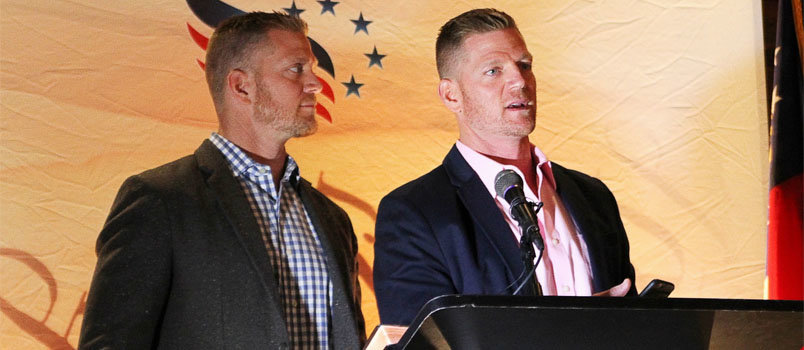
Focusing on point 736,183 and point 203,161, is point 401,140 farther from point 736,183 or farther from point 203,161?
point 736,183

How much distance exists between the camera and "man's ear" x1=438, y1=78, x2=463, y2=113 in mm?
2131

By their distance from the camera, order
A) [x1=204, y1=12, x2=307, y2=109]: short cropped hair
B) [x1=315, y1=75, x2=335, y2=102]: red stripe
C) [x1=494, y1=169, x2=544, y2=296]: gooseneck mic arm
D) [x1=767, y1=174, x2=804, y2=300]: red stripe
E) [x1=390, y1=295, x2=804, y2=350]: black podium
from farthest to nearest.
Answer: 1. [x1=767, y1=174, x2=804, y2=300]: red stripe
2. [x1=315, y1=75, x2=335, y2=102]: red stripe
3. [x1=204, y1=12, x2=307, y2=109]: short cropped hair
4. [x1=494, y1=169, x2=544, y2=296]: gooseneck mic arm
5. [x1=390, y1=295, x2=804, y2=350]: black podium

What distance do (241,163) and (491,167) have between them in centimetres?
63

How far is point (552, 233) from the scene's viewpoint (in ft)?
6.28

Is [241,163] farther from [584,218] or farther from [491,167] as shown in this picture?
[584,218]

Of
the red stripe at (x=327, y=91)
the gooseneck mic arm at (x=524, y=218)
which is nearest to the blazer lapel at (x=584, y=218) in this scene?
the gooseneck mic arm at (x=524, y=218)

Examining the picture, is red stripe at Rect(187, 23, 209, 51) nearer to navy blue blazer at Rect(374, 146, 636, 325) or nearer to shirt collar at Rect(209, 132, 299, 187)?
shirt collar at Rect(209, 132, 299, 187)

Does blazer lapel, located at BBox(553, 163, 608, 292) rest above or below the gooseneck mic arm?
below

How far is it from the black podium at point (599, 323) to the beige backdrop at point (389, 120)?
5.71ft

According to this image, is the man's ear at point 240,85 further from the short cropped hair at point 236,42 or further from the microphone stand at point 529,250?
the microphone stand at point 529,250

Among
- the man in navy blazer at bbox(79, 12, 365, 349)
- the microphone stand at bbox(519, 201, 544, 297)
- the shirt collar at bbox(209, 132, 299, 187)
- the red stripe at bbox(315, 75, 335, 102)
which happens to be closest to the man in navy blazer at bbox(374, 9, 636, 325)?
the microphone stand at bbox(519, 201, 544, 297)

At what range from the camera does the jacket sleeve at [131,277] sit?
Result: 6.14 feet

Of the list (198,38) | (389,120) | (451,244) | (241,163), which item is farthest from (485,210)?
(198,38)

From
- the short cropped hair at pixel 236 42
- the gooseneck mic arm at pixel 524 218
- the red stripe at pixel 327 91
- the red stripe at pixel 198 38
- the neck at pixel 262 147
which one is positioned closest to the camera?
the gooseneck mic arm at pixel 524 218
